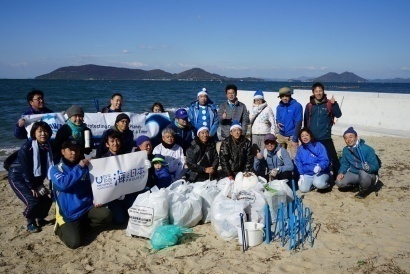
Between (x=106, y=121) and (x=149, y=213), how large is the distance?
9.91 feet

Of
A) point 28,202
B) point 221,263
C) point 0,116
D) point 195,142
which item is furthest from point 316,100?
point 0,116

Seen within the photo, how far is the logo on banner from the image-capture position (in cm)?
451

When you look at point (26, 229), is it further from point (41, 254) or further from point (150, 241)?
point (150, 241)

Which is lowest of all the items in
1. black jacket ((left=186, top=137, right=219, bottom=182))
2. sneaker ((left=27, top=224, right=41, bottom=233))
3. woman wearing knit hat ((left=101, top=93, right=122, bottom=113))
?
sneaker ((left=27, top=224, right=41, bottom=233))

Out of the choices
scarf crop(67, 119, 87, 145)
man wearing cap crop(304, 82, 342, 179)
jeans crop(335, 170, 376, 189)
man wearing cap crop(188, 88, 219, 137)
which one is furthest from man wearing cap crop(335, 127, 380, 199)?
scarf crop(67, 119, 87, 145)

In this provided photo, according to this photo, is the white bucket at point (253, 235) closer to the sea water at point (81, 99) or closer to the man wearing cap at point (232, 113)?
the man wearing cap at point (232, 113)

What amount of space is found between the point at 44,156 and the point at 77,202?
3.00 ft

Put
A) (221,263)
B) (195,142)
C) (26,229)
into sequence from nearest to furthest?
(221,263) < (26,229) < (195,142)

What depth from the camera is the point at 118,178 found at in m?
4.67

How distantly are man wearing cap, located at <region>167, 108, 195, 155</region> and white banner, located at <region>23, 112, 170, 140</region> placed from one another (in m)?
1.14

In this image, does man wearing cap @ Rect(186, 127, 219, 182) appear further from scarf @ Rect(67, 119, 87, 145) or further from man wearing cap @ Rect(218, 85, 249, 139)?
scarf @ Rect(67, 119, 87, 145)

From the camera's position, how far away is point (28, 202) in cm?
473

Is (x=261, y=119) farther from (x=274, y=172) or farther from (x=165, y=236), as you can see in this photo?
(x=165, y=236)

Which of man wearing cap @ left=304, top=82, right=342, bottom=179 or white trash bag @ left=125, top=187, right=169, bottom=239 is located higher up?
man wearing cap @ left=304, top=82, right=342, bottom=179
